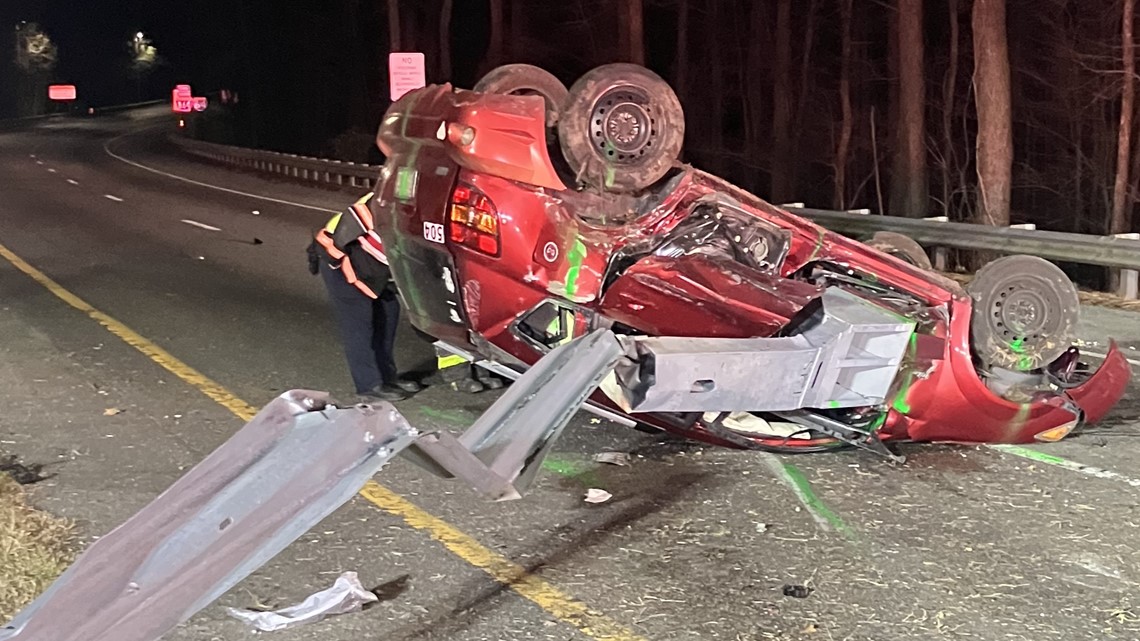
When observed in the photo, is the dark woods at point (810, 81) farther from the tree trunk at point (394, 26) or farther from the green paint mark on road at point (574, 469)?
the green paint mark on road at point (574, 469)

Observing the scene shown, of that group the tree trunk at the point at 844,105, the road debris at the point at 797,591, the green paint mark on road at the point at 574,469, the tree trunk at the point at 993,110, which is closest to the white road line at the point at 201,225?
the tree trunk at the point at 993,110

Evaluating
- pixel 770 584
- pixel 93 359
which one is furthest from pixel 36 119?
pixel 770 584

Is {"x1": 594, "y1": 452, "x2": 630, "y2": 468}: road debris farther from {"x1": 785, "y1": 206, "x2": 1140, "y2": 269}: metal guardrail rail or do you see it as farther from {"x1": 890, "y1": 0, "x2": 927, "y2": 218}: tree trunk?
{"x1": 890, "y1": 0, "x2": 927, "y2": 218}: tree trunk

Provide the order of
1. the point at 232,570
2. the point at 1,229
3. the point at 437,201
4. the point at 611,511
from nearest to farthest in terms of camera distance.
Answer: the point at 232,570
the point at 611,511
the point at 437,201
the point at 1,229

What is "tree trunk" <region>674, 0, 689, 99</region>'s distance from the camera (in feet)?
121

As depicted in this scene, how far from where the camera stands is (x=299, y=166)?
2791 centimetres

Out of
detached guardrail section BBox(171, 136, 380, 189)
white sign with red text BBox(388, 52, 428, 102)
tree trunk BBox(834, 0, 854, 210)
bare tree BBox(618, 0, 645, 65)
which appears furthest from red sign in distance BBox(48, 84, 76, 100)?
white sign with red text BBox(388, 52, 428, 102)

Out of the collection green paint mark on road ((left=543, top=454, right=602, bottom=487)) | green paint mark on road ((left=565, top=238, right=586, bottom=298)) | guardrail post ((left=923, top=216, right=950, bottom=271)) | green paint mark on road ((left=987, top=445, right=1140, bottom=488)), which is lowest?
guardrail post ((left=923, top=216, right=950, bottom=271))

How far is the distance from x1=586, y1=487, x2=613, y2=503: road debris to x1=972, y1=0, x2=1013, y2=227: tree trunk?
10462 mm

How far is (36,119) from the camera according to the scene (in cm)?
7525

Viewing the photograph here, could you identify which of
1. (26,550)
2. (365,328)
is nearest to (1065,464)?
(365,328)

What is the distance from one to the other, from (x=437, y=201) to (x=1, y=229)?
43.4ft

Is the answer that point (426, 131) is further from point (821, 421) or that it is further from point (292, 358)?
point (292, 358)

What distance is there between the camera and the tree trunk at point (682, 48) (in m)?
36.8
